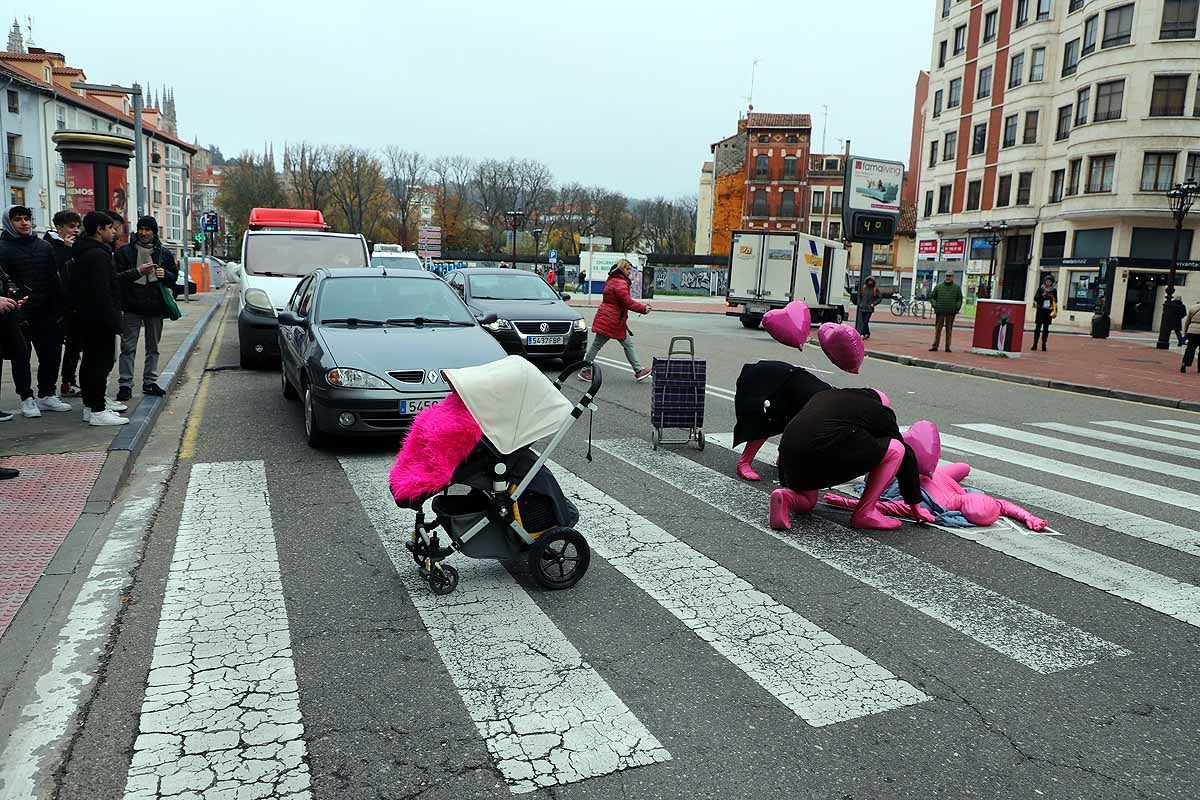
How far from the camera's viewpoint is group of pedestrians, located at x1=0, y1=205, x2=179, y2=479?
7.88 metres

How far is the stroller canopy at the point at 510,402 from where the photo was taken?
438 centimetres

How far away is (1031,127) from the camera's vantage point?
43594 mm

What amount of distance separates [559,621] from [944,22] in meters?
57.0

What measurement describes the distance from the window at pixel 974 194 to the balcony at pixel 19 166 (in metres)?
56.3

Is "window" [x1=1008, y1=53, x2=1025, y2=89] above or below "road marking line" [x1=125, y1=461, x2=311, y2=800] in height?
above

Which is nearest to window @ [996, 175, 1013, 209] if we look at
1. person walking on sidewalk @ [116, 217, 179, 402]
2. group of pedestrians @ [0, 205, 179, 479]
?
person walking on sidewalk @ [116, 217, 179, 402]

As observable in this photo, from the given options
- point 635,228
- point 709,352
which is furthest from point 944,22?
point 635,228

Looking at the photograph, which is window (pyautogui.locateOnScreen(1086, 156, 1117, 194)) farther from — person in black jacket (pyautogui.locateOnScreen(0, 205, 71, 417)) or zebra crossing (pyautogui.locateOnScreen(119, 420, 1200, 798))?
person in black jacket (pyautogui.locateOnScreen(0, 205, 71, 417))

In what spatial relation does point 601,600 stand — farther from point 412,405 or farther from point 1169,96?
point 1169,96

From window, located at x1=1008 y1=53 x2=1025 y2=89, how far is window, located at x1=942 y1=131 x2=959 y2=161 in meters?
5.18

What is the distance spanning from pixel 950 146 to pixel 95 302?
170 ft

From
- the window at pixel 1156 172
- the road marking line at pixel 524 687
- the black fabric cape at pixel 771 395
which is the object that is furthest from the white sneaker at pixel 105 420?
the window at pixel 1156 172

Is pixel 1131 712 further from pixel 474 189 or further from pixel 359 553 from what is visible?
pixel 474 189

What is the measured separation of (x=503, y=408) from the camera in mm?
4434
